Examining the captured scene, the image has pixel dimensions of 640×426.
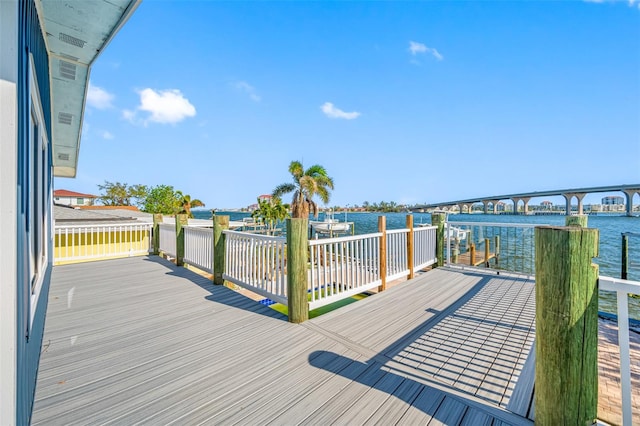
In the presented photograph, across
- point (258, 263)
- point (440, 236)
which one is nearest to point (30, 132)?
point (258, 263)

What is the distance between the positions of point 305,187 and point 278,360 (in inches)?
424

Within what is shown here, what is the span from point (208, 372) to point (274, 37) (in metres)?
14.2

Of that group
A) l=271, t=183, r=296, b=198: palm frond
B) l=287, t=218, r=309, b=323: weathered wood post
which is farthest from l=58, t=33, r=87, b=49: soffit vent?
l=271, t=183, r=296, b=198: palm frond

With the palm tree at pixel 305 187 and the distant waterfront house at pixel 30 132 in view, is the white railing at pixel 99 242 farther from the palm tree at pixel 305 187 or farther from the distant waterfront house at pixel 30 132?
the palm tree at pixel 305 187

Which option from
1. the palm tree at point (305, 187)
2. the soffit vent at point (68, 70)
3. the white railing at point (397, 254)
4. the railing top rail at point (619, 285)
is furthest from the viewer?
the palm tree at point (305, 187)

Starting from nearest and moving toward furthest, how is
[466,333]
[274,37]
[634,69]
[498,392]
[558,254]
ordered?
[558,254]
[498,392]
[466,333]
[274,37]
[634,69]

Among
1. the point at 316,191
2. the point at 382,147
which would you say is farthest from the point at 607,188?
the point at 316,191

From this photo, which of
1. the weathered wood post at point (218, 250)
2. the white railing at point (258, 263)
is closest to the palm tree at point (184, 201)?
the weathered wood post at point (218, 250)

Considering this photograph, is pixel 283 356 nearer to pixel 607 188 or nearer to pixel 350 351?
pixel 350 351

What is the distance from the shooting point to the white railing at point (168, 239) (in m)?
6.23

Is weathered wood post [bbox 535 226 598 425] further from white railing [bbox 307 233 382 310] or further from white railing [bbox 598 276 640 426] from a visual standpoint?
white railing [bbox 307 233 382 310]

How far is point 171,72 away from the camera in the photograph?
1161 centimetres

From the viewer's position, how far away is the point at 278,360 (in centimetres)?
216

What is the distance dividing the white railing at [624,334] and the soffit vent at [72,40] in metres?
5.70
